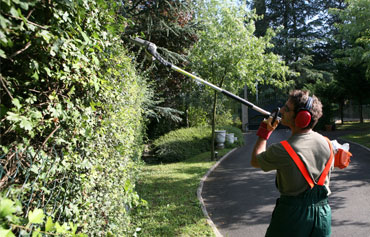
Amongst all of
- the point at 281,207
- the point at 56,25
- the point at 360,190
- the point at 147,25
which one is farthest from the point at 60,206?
the point at 147,25

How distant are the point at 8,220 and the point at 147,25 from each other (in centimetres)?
967

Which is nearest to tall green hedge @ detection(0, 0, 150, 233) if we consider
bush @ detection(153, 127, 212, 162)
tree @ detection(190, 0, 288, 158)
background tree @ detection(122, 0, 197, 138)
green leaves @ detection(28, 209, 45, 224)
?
green leaves @ detection(28, 209, 45, 224)

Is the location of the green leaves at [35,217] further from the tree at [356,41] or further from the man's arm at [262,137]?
the tree at [356,41]

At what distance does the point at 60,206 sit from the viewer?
1843mm

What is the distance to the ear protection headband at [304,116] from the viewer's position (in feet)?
7.16

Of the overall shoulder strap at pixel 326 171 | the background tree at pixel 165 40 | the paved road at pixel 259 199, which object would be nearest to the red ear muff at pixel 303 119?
the overall shoulder strap at pixel 326 171

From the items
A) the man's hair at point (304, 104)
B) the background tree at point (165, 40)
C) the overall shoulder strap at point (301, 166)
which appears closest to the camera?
the overall shoulder strap at point (301, 166)

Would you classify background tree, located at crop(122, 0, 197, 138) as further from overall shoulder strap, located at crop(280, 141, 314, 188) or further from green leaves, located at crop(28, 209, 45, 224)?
green leaves, located at crop(28, 209, 45, 224)

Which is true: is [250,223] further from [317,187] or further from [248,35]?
[248,35]

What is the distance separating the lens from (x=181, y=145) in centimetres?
1216

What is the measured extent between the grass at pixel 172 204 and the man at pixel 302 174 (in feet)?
7.98

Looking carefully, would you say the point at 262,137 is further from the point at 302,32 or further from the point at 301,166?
the point at 302,32

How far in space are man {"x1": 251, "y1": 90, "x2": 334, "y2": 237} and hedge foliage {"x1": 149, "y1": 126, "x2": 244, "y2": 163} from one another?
31.1 feet

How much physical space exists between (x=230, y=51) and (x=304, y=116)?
7.62 m
